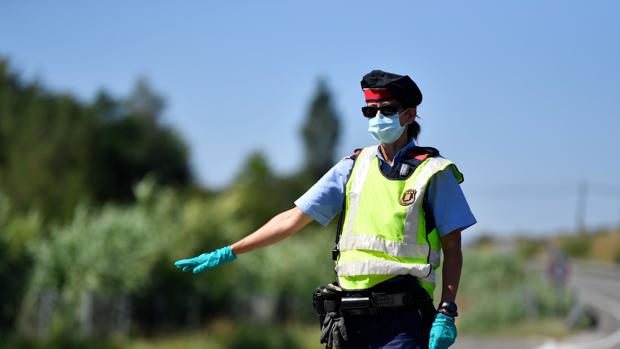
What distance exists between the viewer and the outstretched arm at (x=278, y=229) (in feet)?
17.6

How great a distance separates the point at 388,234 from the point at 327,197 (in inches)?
16.5

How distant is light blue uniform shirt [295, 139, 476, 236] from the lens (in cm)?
509

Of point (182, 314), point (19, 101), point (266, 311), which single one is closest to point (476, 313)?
point (266, 311)

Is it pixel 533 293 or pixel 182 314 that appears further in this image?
pixel 533 293

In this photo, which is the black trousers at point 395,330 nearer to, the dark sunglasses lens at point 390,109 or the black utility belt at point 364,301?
the black utility belt at point 364,301

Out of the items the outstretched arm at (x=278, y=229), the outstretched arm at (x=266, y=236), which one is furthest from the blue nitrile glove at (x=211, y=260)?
the outstretched arm at (x=278, y=229)

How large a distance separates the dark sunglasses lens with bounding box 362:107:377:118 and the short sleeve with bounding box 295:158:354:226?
0.27 m

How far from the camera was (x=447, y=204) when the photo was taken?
5105mm

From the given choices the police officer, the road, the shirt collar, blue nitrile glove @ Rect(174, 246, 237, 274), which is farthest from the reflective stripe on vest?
the road

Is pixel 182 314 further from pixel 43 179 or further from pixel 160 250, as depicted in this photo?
pixel 43 179

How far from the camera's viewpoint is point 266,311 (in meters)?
28.7

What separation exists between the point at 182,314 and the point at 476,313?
11.8 meters

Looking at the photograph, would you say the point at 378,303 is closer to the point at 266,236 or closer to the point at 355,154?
the point at 266,236

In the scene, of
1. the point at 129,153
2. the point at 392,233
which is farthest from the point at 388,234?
the point at 129,153
